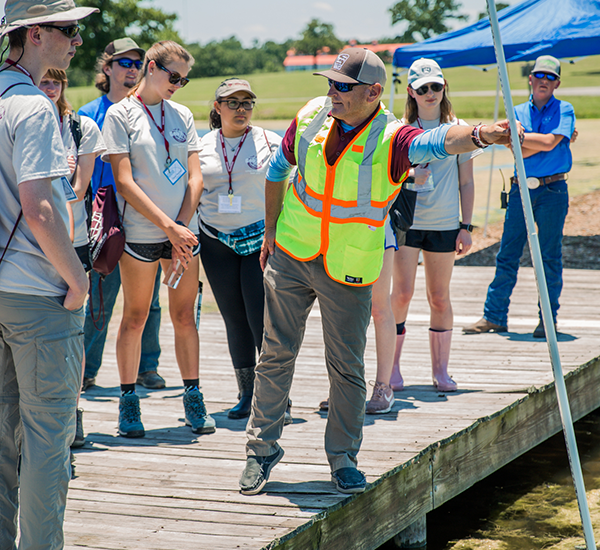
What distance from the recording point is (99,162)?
4016 mm

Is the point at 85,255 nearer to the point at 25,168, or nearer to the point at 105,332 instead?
the point at 25,168

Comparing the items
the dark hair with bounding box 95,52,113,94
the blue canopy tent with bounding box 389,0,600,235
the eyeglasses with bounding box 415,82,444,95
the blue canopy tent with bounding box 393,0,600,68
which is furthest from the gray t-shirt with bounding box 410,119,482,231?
the blue canopy tent with bounding box 393,0,600,68

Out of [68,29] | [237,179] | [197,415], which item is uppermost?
[68,29]

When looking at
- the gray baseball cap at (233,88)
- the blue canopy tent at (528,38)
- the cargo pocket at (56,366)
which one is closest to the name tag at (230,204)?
the gray baseball cap at (233,88)

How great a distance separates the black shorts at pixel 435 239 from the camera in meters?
3.94

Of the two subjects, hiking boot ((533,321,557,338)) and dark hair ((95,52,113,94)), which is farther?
hiking boot ((533,321,557,338))

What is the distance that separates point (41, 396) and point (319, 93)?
66198mm

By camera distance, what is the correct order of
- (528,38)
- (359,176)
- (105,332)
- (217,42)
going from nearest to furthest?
(359,176), (105,332), (528,38), (217,42)

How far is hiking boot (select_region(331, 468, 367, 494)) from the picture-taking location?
2.80 m

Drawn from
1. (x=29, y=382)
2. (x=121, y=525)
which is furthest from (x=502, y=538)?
(x=29, y=382)

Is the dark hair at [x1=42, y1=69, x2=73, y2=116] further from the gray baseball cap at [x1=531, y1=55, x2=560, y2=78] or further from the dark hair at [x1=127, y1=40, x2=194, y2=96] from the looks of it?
the gray baseball cap at [x1=531, y1=55, x2=560, y2=78]

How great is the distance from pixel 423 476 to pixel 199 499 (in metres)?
1.10

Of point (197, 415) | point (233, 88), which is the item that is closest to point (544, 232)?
point (233, 88)

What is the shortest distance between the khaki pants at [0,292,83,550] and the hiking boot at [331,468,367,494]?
1114 millimetres
